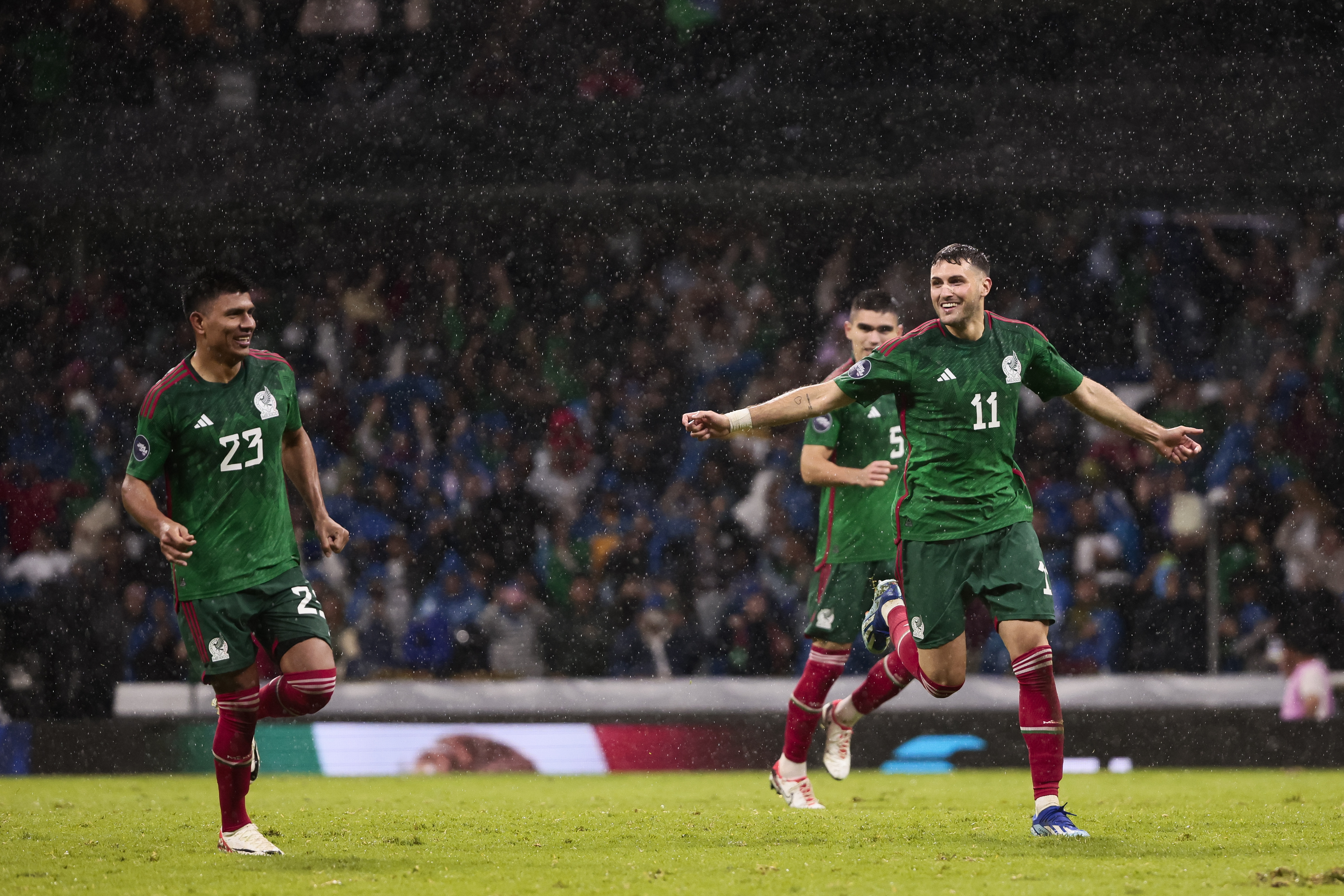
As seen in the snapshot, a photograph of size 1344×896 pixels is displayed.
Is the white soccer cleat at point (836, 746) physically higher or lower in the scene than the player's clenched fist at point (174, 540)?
lower

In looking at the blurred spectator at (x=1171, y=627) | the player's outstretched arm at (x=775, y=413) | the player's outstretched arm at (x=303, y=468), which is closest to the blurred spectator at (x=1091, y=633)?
the blurred spectator at (x=1171, y=627)

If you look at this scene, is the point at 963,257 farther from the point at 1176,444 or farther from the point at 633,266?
the point at 633,266

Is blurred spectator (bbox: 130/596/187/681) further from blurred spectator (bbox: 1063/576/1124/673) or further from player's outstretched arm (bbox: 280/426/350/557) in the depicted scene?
blurred spectator (bbox: 1063/576/1124/673)

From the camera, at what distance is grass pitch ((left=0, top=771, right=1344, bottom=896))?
16.7ft

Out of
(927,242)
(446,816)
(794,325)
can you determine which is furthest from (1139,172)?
(446,816)

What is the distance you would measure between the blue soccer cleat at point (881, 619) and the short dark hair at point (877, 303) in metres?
1.27

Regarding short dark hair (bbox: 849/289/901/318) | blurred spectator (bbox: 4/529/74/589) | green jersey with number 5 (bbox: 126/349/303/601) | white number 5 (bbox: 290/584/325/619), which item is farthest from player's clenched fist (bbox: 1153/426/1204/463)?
blurred spectator (bbox: 4/529/74/589)

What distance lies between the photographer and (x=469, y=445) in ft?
45.1

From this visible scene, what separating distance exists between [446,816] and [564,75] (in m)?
9.31

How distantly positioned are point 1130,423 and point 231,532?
341 cm

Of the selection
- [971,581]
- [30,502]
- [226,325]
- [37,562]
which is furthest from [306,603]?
[30,502]

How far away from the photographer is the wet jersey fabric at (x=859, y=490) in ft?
24.9

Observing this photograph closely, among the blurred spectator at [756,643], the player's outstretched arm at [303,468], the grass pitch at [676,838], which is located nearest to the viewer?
the grass pitch at [676,838]

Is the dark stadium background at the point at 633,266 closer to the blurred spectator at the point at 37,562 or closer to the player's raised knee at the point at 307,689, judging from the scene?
the blurred spectator at the point at 37,562
